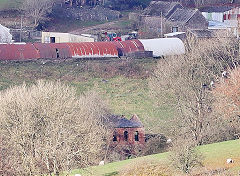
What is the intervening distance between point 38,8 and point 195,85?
1399 inches

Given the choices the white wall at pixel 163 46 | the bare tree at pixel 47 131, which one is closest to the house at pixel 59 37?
the white wall at pixel 163 46

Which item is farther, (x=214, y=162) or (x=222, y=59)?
(x=222, y=59)

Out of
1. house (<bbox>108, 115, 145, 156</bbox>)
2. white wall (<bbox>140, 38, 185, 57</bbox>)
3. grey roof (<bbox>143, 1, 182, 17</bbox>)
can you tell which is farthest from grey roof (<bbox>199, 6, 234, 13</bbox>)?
house (<bbox>108, 115, 145, 156</bbox>)

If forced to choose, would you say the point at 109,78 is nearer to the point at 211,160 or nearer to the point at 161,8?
the point at 211,160

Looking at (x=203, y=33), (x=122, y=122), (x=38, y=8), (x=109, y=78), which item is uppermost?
(x=38, y=8)

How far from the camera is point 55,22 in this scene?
237ft

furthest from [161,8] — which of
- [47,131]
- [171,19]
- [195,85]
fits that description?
[47,131]

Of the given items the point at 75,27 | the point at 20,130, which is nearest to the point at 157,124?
the point at 20,130

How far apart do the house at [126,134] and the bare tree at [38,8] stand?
113 ft

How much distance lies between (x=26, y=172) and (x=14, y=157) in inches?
31.6

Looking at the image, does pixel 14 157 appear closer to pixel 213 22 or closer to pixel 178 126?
pixel 178 126

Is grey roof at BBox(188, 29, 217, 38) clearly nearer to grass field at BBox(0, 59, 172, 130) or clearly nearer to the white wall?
the white wall

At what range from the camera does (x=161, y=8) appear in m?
73.4

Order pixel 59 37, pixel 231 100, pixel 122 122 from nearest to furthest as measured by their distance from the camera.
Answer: pixel 231 100, pixel 122 122, pixel 59 37
